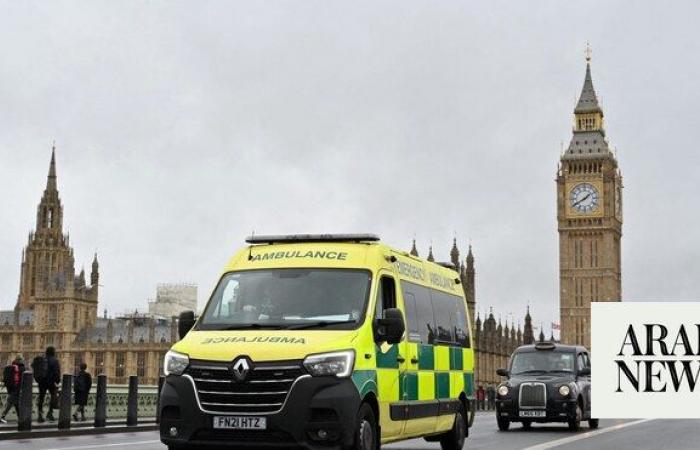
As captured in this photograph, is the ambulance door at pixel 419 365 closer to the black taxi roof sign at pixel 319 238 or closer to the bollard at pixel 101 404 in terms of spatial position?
the black taxi roof sign at pixel 319 238

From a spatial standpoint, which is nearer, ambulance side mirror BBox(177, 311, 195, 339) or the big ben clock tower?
ambulance side mirror BBox(177, 311, 195, 339)

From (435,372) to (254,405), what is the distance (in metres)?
4.07

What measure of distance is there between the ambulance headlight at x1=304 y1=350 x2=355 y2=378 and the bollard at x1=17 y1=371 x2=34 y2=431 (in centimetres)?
1203

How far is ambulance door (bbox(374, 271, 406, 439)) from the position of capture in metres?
11.6

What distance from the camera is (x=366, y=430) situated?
11.1 m

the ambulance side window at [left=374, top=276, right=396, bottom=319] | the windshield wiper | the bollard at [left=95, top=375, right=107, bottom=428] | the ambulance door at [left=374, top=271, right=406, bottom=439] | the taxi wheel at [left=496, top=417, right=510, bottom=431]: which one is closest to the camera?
the windshield wiper

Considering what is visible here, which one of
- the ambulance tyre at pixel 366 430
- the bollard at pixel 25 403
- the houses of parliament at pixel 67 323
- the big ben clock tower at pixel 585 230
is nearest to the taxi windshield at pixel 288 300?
the ambulance tyre at pixel 366 430

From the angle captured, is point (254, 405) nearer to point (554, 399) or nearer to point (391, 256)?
point (391, 256)

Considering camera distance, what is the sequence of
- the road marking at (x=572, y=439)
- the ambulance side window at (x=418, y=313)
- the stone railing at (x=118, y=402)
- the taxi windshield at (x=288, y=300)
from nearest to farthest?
1. the taxi windshield at (x=288, y=300)
2. the ambulance side window at (x=418, y=313)
3. the road marking at (x=572, y=439)
4. the stone railing at (x=118, y=402)

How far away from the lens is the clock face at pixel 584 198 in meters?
151

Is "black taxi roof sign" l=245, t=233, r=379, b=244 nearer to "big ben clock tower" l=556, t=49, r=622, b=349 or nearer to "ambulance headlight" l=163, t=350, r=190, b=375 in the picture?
"ambulance headlight" l=163, t=350, r=190, b=375

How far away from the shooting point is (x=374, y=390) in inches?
444

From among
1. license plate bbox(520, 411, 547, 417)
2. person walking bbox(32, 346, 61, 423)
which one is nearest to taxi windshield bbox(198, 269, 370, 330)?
license plate bbox(520, 411, 547, 417)

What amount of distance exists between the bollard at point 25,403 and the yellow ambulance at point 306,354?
10.0m
